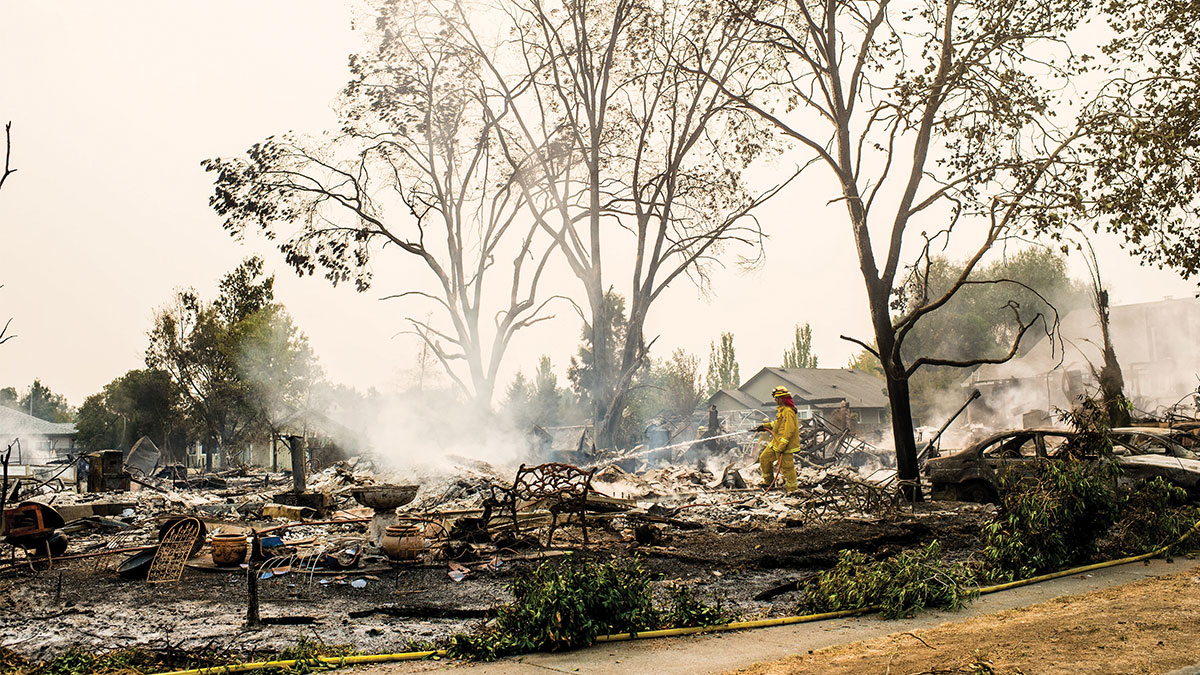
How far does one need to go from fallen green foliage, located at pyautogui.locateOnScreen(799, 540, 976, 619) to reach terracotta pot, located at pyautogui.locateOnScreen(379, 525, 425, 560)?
4996 mm

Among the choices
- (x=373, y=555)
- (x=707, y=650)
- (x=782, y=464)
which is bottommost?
(x=707, y=650)

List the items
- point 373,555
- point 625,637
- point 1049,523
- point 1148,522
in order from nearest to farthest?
point 625,637, point 1049,523, point 1148,522, point 373,555

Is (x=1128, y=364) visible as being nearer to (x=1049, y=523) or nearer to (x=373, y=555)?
(x=1049, y=523)

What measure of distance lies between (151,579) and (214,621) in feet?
9.69

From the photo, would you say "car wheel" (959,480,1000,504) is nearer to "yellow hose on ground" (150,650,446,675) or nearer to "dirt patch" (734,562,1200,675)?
"dirt patch" (734,562,1200,675)

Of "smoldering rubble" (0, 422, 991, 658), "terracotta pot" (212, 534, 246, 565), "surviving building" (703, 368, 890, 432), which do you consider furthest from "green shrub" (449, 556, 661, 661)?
"surviving building" (703, 368, 890, 432)

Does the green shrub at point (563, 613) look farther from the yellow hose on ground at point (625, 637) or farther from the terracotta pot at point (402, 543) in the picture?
the terracotta pot at point (402, 543)

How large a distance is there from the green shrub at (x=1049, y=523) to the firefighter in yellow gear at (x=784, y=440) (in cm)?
820

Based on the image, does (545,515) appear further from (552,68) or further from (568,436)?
(568,436)

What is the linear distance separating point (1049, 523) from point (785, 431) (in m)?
9.02

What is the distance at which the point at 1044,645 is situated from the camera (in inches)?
218

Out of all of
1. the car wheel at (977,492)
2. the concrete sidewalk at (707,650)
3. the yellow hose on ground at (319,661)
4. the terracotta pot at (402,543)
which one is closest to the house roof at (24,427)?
the terracotta pot at (402,543)

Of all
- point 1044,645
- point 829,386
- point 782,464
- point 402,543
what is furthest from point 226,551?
point 829,386

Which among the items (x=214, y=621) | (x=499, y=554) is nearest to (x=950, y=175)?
(x=499, y=554)
